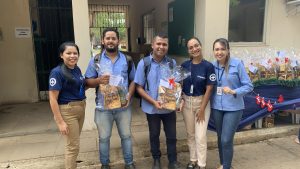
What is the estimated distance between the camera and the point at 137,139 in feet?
13.9

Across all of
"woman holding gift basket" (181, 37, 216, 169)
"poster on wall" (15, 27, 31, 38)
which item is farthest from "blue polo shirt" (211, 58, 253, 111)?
"poster on wall" (15, 27, 31, 38)

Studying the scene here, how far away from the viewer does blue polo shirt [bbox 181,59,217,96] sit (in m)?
3.05

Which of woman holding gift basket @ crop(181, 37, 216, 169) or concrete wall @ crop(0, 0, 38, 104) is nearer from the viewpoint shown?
woman holding gift basket @ crop(181, 37, 216, 169)

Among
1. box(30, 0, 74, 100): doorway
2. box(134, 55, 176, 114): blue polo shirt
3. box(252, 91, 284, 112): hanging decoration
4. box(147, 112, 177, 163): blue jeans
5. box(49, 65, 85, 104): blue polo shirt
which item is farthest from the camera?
box(30, 0, 74, 100): doorway

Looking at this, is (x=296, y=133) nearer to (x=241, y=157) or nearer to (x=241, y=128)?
(x=241, y=128)

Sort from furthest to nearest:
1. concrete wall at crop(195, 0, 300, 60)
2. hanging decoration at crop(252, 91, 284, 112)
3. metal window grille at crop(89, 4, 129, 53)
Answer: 1. metal window grille at crop(89, 4, 129, 53)
2. concrete wall at crop(195, 0, 300, 60)
3. hanging decoration at crop(252, 91, 284, 112)

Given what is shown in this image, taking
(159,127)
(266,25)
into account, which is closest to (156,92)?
(159,127)

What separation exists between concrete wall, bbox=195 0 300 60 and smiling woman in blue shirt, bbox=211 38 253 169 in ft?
4.93

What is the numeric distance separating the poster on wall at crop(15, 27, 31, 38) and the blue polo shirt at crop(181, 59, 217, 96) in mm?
4492

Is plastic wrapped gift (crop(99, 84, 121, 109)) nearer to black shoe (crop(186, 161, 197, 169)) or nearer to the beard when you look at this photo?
the beard

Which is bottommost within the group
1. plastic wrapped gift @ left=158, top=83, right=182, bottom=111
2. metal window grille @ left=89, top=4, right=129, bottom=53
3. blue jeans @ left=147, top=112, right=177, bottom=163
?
blue jeans @ left=147, top=112, right=177, bottom=163

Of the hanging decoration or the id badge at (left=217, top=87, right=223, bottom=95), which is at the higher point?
the id badge at (left=217, top=87, right=223, bottom=95)

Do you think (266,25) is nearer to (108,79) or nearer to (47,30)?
(108,79)

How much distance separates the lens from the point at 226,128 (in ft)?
9.97
